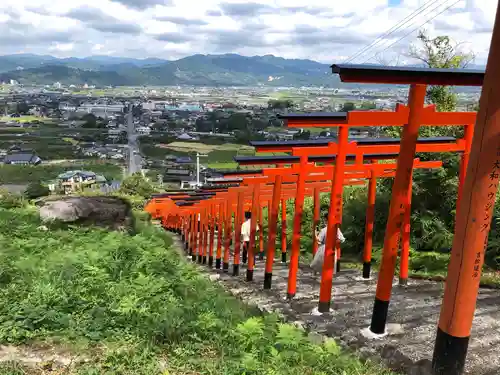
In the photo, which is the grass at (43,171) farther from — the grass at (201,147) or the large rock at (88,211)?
the large rock at (88,211)

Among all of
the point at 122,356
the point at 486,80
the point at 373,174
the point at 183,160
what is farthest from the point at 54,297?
the point at 183,160

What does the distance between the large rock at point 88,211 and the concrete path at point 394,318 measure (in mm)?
4915

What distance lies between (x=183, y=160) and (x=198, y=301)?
7938 centimetres

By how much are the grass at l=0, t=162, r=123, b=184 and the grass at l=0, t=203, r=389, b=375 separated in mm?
69871

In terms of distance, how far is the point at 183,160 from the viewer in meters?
83.4

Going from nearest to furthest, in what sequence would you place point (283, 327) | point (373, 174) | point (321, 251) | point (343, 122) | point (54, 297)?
point (283, 327) < point (54, 297) < point (343, 122) < point (321, 251) < point (373, 174)

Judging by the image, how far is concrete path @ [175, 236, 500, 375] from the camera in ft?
16.3

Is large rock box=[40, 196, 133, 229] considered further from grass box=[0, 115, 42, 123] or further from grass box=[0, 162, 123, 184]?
grass box=[0, 115, 42, 123]

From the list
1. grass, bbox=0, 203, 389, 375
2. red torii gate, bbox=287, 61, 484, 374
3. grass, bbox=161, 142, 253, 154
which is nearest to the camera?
grass, bbox=0, 203, 389, 375

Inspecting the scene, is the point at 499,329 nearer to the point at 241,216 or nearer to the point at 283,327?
the point at 283,327

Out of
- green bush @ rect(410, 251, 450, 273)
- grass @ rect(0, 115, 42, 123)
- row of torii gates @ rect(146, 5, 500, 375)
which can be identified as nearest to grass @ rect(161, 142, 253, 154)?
grass @ rect(0, 115, 42, 123)

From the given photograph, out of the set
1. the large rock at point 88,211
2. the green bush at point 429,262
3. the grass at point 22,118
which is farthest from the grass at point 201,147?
the green bush at point 429,262

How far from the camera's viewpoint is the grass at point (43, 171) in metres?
70.5

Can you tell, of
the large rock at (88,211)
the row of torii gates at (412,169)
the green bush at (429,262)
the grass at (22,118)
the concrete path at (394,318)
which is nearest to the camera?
the row of torii gates at (412,169)
